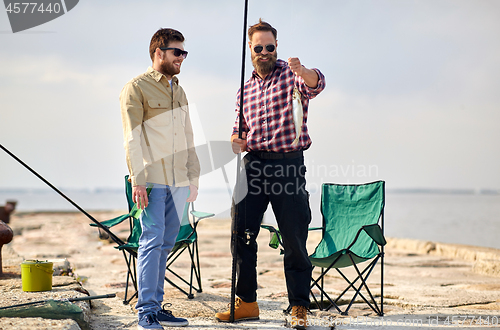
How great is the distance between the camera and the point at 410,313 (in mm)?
3021

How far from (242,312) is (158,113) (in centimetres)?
129

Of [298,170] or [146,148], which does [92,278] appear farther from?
[298,170]

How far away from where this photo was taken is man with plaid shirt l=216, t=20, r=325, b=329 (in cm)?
262

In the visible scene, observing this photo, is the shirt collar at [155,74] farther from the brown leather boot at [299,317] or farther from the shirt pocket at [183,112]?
the brown leather boot at [299,317]

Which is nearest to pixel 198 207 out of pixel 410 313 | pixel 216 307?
pixel 216 307

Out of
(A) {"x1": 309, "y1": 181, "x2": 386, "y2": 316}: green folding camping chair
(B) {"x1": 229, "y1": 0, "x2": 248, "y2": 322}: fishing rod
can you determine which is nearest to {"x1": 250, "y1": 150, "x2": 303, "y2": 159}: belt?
(B) {"x1": 229, "y1": 0, "x2": 248, "y2": 322}: fishing rod

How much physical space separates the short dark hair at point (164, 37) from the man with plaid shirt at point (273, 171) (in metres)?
0.45

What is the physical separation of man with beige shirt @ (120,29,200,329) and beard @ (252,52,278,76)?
43 centimetres

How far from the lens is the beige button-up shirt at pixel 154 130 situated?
7.95ft

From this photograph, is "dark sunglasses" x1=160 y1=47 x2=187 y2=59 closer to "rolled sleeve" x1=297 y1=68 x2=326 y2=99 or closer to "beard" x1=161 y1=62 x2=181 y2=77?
"beard" x1=161 y1=62 x2=181 y2=77

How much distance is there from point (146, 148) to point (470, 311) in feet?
7.81

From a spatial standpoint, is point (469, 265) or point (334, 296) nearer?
point (334, 296)

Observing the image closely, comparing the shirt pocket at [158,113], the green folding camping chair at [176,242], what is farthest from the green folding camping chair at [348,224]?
the shirt pocket at [158,113]

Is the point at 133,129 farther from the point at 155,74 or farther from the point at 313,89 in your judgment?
the point at 313,89
